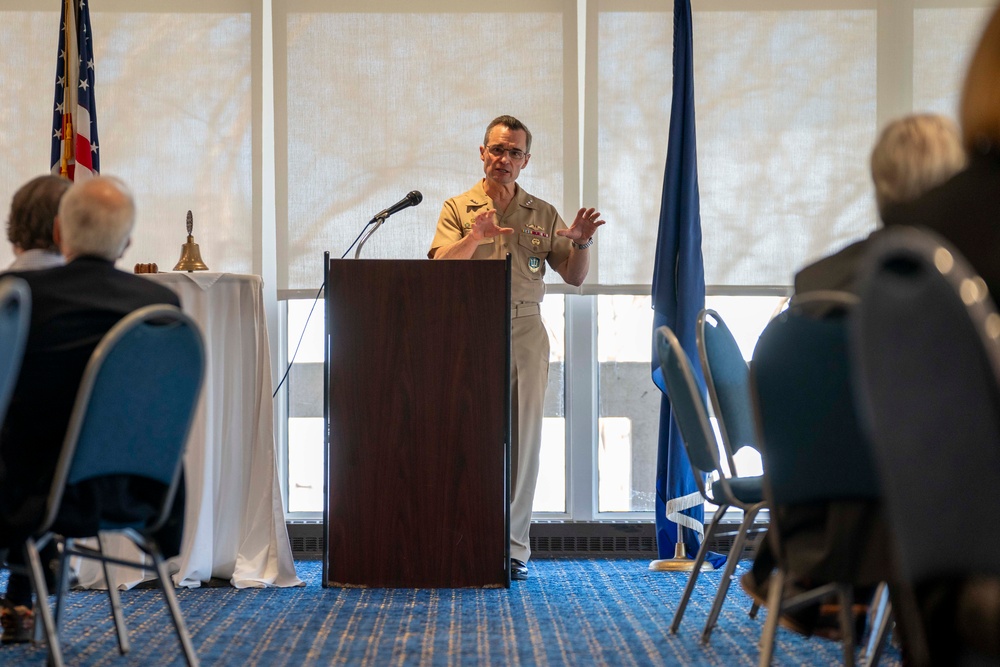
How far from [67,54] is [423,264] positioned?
2.01m

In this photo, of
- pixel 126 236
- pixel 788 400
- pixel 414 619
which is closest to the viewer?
pixel 788 400

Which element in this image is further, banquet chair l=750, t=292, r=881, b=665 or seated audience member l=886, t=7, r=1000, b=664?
banquet chair l=750, t=292, r=881, b=665

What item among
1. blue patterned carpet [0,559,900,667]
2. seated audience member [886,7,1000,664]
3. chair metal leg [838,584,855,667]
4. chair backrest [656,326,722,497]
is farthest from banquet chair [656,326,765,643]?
seated audience member [886,7,1000,664]

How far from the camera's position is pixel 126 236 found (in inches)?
94.5

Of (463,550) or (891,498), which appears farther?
(463,550)

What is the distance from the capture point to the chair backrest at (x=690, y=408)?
264cm

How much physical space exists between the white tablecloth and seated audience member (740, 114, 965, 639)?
2.22m

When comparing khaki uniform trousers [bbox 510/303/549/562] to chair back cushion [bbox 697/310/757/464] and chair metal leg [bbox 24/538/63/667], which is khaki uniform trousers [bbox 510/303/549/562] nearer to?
chair back cushion [bbox 697/310/757/464]

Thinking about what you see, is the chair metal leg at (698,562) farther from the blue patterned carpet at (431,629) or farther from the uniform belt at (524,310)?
the uniform belt at (524,310)

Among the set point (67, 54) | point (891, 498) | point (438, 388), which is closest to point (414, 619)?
point (438, 388)

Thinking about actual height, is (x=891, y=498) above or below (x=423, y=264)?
below

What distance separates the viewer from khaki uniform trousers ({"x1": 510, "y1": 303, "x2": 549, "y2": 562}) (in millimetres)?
4020

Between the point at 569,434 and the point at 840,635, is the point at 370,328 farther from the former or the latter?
the point at 840,635

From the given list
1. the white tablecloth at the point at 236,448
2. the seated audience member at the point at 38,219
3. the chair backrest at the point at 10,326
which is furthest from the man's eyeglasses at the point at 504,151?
the chair backrest at the point at 10,326
